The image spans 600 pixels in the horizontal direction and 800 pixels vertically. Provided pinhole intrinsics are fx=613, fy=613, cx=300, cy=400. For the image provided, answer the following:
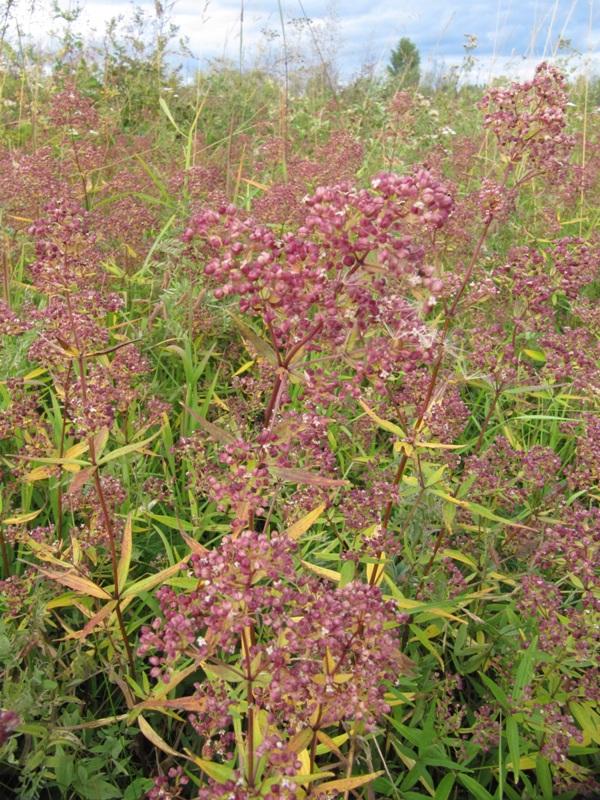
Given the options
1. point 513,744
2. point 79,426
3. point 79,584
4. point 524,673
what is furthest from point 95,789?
point 524,673

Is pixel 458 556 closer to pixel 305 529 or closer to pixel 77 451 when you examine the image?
pixel 305 529

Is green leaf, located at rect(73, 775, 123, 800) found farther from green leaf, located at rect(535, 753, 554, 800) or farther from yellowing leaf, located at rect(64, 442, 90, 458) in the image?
green leaf, located at rect(535, 753, 554, 800)

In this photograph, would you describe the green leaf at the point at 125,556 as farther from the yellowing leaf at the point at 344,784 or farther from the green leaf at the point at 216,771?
the yellowing leaf at the point at 344,784

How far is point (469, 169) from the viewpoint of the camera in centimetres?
647

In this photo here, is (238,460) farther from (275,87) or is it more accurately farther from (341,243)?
(275,87)

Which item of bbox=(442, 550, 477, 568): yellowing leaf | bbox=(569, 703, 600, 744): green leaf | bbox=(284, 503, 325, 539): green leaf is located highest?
bbox=(284, 503, 325, 539): green leaf

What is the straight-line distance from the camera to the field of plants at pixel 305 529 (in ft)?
5.48

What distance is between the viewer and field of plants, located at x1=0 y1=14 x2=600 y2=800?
167 cm

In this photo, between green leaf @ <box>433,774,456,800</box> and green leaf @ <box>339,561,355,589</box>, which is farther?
green leaf @ <box>339,561,355,589</box>

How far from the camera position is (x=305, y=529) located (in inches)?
85.5

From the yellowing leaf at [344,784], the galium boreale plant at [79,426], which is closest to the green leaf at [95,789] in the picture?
the galium boreale plant at [79,426]

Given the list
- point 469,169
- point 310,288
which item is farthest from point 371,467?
point 469,169

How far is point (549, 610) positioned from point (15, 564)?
8.11 feet

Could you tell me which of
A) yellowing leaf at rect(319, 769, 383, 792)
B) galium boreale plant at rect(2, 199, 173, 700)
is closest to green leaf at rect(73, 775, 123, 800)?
galium boreale plant at rect(2, 199, 173, 700)
